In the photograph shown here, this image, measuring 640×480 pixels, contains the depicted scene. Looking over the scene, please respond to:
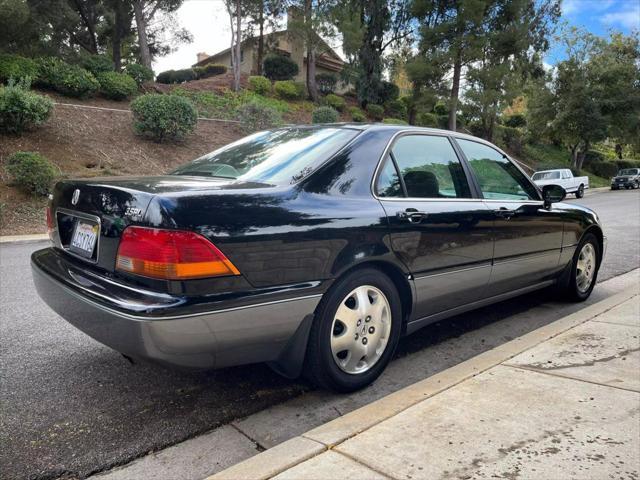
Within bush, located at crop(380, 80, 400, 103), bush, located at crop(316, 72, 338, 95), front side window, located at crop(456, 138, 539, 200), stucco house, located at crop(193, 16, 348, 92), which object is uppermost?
stucco house, located at crop(193, 16, 348, 92)

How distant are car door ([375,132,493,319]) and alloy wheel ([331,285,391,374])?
0.30 metres

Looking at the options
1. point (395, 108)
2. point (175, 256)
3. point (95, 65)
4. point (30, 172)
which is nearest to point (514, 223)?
point (175, 256)

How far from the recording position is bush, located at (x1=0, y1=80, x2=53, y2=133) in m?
13.2

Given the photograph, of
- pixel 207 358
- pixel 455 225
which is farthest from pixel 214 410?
pixel 455 225

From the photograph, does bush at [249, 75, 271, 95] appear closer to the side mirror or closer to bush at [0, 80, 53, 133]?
bush at [0, 80, 53, 133]

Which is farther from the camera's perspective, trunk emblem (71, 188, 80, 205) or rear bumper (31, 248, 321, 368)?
trunk emblem (71, 188, 80, 205)

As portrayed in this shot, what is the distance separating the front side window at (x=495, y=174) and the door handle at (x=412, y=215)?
0.91m

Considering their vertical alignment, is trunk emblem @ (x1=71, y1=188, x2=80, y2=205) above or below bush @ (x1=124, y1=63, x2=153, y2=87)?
below

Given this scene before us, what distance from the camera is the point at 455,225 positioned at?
3.49 metres

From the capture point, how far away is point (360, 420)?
2.52 meters

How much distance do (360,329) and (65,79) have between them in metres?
18.4

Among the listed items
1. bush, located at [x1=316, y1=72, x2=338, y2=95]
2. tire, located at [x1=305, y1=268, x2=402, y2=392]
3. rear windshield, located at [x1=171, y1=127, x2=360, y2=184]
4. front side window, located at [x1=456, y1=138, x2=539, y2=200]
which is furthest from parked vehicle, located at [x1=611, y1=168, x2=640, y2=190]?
tire, located at [x1=305, y1=268, x2=402, y2=392]

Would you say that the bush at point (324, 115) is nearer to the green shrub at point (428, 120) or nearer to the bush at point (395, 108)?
the bush at point (395, 108)

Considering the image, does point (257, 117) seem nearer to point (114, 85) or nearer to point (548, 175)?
point (114, 85)
